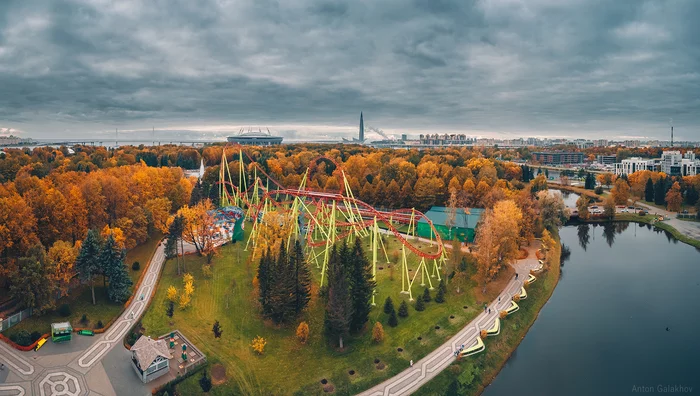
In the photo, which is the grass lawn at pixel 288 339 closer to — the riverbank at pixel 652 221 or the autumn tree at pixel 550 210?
the autumn tree at pixel 550 210

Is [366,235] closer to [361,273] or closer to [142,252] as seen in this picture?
[361,273]

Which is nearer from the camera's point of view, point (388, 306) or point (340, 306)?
point (340, 306)

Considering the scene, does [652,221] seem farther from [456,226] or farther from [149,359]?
[149,359]

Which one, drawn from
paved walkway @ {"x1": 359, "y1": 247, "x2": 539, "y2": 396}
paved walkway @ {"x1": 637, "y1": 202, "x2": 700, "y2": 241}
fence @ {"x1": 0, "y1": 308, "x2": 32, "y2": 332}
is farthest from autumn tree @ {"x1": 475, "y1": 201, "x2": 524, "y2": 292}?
paved walkway @ {"x1": 637, "y1": 202, "x2": 700, "y2": 241}

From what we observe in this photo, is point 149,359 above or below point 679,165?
below

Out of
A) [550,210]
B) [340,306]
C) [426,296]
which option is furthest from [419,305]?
[550,210]

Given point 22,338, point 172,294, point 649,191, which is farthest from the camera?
point 649,191

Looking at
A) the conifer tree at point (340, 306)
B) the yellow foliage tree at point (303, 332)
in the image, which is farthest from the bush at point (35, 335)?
the conifer tree at point (340, 306)

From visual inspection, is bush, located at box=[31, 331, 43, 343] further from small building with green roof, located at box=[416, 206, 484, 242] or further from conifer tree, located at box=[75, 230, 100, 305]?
small building with green roof, located at box=[416, 206, 484, 242]
